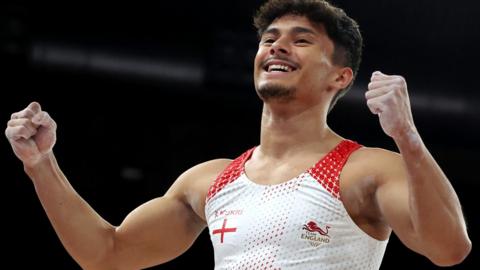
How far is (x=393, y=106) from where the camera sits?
8.77 feet

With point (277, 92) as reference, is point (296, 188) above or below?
below

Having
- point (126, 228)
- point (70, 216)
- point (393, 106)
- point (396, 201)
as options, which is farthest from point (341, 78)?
point (70, 216)

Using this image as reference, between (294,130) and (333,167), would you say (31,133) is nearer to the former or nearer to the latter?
(294,130)

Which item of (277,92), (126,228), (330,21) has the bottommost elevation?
(126,228)

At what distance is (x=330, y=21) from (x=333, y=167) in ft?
2.23

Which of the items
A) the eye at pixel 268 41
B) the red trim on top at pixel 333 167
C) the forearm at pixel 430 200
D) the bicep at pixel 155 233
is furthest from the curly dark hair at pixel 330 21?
the forearm at pixel 430 200

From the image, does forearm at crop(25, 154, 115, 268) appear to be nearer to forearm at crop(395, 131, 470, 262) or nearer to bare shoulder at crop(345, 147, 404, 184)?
bare shoulder at crop(345, 147, 404, 184)

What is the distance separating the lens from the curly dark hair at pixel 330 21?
3.58 metres

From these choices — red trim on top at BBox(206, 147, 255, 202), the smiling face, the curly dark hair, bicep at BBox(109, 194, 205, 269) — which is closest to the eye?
the smiling face

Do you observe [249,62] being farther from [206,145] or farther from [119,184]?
[119,184]

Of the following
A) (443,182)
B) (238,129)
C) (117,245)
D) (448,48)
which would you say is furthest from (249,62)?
(443,182)

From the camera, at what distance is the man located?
2.72m

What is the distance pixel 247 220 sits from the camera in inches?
126

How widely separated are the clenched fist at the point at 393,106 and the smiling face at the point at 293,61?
727mm
